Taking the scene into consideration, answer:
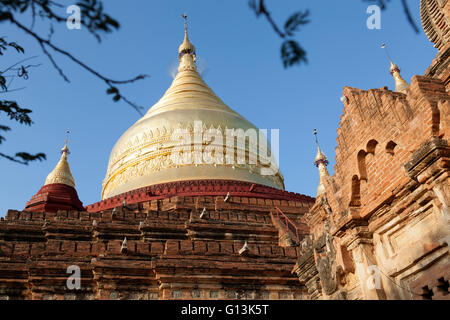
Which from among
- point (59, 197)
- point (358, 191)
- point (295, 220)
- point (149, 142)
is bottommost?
point (358, 191)

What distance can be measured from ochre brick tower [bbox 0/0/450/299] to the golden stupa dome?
0.44 m

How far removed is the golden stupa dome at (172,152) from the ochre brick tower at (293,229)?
1.43 feet

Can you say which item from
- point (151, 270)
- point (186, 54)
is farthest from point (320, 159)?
point (151, 270)

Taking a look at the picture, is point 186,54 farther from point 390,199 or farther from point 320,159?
point 390,199

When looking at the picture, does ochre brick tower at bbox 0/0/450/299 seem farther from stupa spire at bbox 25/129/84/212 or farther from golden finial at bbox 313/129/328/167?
golden finial at bbox 313/129/328/167

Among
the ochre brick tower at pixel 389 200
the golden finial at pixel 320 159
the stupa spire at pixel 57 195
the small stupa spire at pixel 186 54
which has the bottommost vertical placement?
the ochre brick tower at pixel 389 200

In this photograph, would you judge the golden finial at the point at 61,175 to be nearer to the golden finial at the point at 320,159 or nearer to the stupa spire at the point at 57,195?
the stupa spire at the point at 57,195

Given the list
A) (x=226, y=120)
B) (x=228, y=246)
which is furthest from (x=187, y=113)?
(x=228, y=246)

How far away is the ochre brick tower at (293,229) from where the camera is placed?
6602mm

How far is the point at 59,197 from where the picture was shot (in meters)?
23.5

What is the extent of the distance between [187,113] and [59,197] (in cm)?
835

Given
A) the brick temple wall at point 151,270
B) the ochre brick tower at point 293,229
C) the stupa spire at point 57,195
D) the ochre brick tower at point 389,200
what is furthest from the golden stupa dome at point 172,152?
the ochre brick tower at point 389,200

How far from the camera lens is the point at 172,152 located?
79.8 ft
